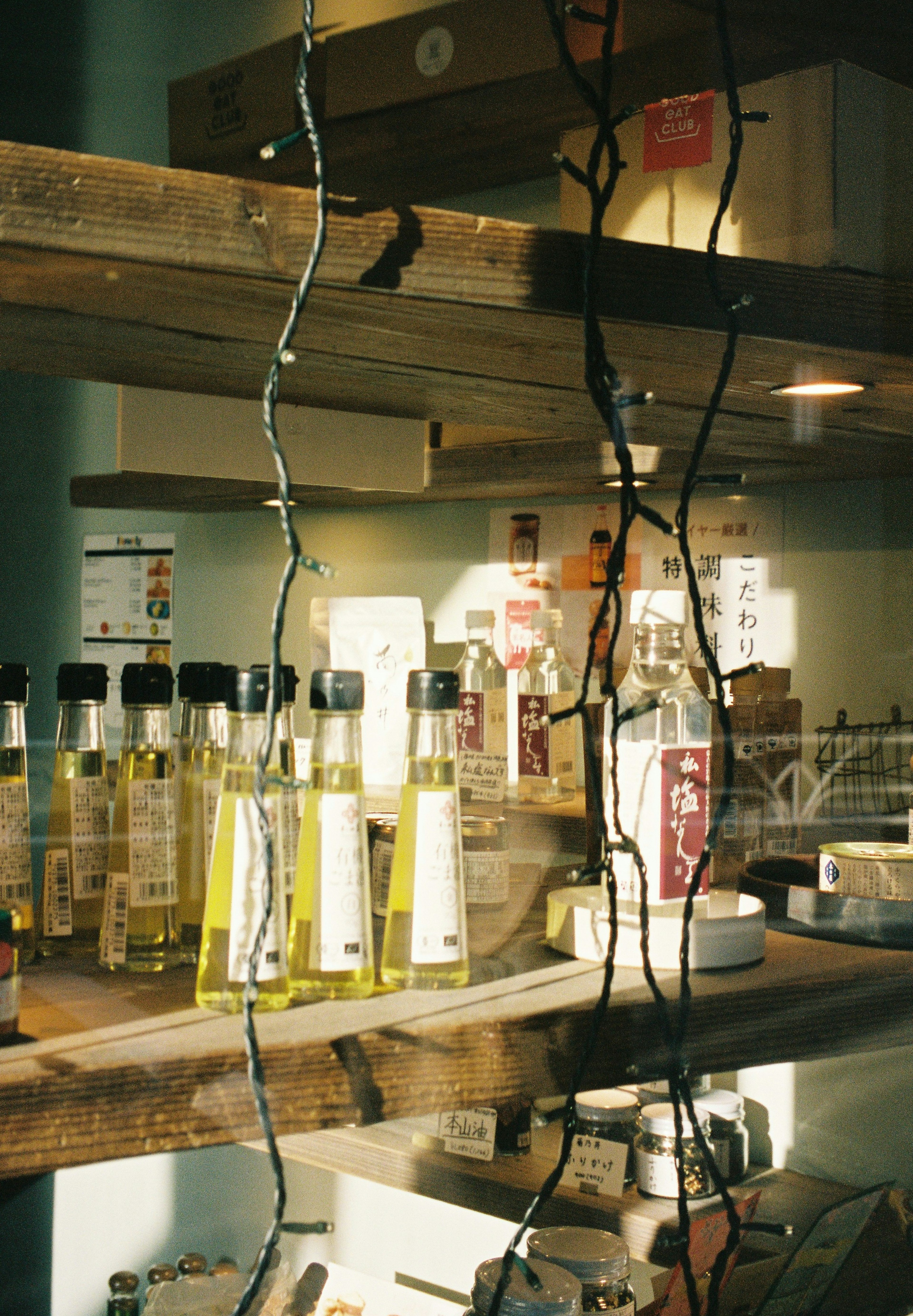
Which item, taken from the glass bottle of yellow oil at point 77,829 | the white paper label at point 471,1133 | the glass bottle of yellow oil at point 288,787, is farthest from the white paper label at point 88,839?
the white paper label at point 471,1133

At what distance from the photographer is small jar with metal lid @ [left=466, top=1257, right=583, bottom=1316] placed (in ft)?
2.92

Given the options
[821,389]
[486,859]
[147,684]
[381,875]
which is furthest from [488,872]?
[821,389]

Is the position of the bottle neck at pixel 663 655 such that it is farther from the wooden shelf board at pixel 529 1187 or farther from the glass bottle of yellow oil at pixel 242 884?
the wooden shelf board at pixel 529 1187

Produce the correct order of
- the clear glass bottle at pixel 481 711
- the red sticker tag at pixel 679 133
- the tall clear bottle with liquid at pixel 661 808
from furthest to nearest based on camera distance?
the clear glass bottle at pixel 481 711, the red sticker tag at pixel 679 133, the tall clear bottle with liquid at pixel 661 808

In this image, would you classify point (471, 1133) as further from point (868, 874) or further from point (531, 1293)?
point (868, 874)

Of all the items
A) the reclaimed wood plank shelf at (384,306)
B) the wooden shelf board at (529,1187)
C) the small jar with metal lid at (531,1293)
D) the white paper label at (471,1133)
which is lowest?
the wooden shelf board at (529,1187)

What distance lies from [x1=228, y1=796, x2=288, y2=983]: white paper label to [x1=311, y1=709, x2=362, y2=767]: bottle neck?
0.18ft

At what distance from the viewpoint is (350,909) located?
74 cm

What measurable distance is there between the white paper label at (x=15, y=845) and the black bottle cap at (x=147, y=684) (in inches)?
4.1

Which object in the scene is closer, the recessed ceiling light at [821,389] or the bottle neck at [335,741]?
the bottle neck at [335,741]

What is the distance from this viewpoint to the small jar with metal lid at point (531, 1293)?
889 mm

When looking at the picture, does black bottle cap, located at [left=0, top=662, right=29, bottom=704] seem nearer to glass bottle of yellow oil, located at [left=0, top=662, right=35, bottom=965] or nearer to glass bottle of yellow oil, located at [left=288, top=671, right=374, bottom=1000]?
glass bottle of yellow oil, located at [left=0, top=662, right=35, bottom=965]

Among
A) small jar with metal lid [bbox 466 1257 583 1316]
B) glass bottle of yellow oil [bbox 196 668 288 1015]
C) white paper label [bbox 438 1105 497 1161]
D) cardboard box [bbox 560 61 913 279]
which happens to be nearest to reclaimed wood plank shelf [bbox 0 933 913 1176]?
glass bottle of yellow oil [bbox 196 668 288 1015]

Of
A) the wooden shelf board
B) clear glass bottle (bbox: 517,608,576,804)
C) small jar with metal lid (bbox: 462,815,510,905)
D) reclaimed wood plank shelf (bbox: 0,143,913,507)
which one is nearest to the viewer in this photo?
reclaimed wood plank shelf (bbox: 0,143,913,507)
